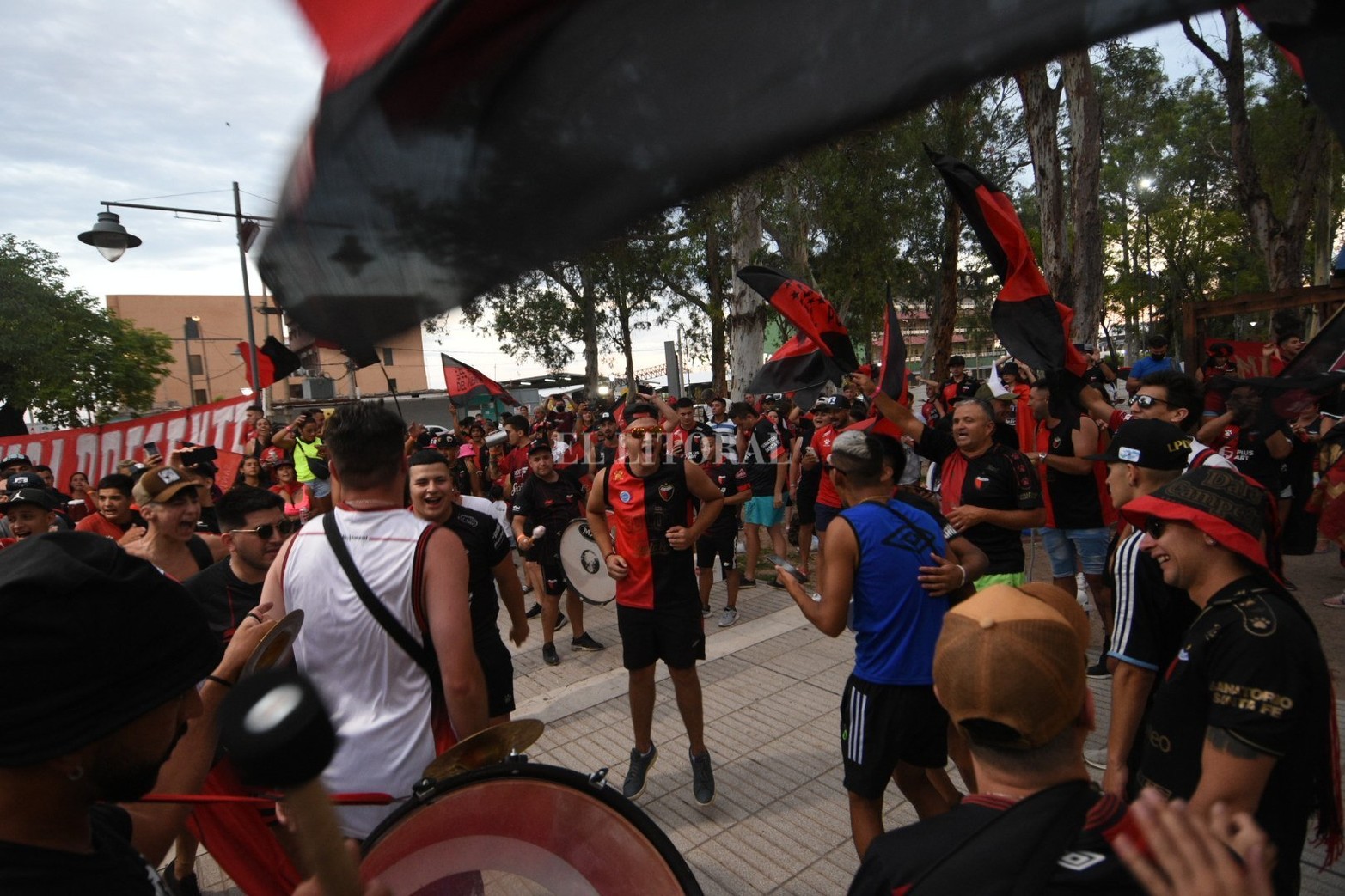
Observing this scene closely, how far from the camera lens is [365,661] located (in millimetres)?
2312

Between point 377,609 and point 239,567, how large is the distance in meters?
1.40

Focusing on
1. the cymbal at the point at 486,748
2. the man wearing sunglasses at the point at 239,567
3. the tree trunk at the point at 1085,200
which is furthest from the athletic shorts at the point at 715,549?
the tree trunk at the point at 1085,200

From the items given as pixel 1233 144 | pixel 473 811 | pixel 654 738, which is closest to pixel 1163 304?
pixel 1233 144

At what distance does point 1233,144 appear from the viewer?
1484 cm

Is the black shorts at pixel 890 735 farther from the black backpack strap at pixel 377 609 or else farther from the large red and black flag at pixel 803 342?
the large red and black flag at pixel 803 342

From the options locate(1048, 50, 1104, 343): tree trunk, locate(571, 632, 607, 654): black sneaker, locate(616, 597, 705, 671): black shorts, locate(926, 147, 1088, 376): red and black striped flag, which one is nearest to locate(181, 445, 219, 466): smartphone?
locate(571, 632, 607, 654): black sneaker

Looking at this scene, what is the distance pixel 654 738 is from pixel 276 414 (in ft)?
36.1

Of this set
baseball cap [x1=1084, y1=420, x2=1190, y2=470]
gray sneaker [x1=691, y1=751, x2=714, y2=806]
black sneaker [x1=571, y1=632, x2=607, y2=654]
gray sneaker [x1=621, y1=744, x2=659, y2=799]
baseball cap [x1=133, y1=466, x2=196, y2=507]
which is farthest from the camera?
black sneaker [x1=571, y1=632, x2=607, y2=654]

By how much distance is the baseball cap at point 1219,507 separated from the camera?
2.01 m

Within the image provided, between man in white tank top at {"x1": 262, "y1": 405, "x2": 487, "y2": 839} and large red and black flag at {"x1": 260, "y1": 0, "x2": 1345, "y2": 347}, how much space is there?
4.79 feet

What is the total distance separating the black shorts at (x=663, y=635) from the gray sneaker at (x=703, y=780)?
18.8 inches

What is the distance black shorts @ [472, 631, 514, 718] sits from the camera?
376 cm

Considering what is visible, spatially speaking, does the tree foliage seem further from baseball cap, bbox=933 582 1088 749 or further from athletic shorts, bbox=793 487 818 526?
baseball cap, bbox=933 582 1088 749

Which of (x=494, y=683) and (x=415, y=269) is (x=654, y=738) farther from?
(x=415, y=269)
